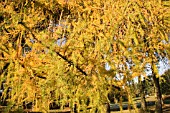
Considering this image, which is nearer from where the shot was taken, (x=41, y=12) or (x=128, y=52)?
(x=128, y=52)

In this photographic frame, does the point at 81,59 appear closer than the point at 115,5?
Yes

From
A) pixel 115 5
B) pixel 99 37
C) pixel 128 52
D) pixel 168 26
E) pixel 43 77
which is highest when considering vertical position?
pixel 115 5

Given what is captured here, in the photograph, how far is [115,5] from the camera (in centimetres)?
294

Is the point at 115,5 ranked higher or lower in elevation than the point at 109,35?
higher

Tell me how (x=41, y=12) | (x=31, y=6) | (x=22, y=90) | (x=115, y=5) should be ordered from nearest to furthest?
(x=22, y=90) → (x=115, y=5) → (x=31, y=6) → (x=41, y=12)

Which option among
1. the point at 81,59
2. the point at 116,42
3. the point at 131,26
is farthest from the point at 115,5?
Answer: the point at 81,59

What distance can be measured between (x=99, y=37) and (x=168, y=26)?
1.07m

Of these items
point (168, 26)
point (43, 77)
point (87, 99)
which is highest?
point (168, 26)

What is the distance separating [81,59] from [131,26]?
0.65m

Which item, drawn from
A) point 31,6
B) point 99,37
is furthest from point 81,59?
point 31,6

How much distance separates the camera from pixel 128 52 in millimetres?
2398

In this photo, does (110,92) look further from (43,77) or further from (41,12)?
(41,12)

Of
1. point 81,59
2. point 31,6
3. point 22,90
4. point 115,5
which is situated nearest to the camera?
point 81,59

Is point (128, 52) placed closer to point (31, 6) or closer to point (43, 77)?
point (43, 77)
